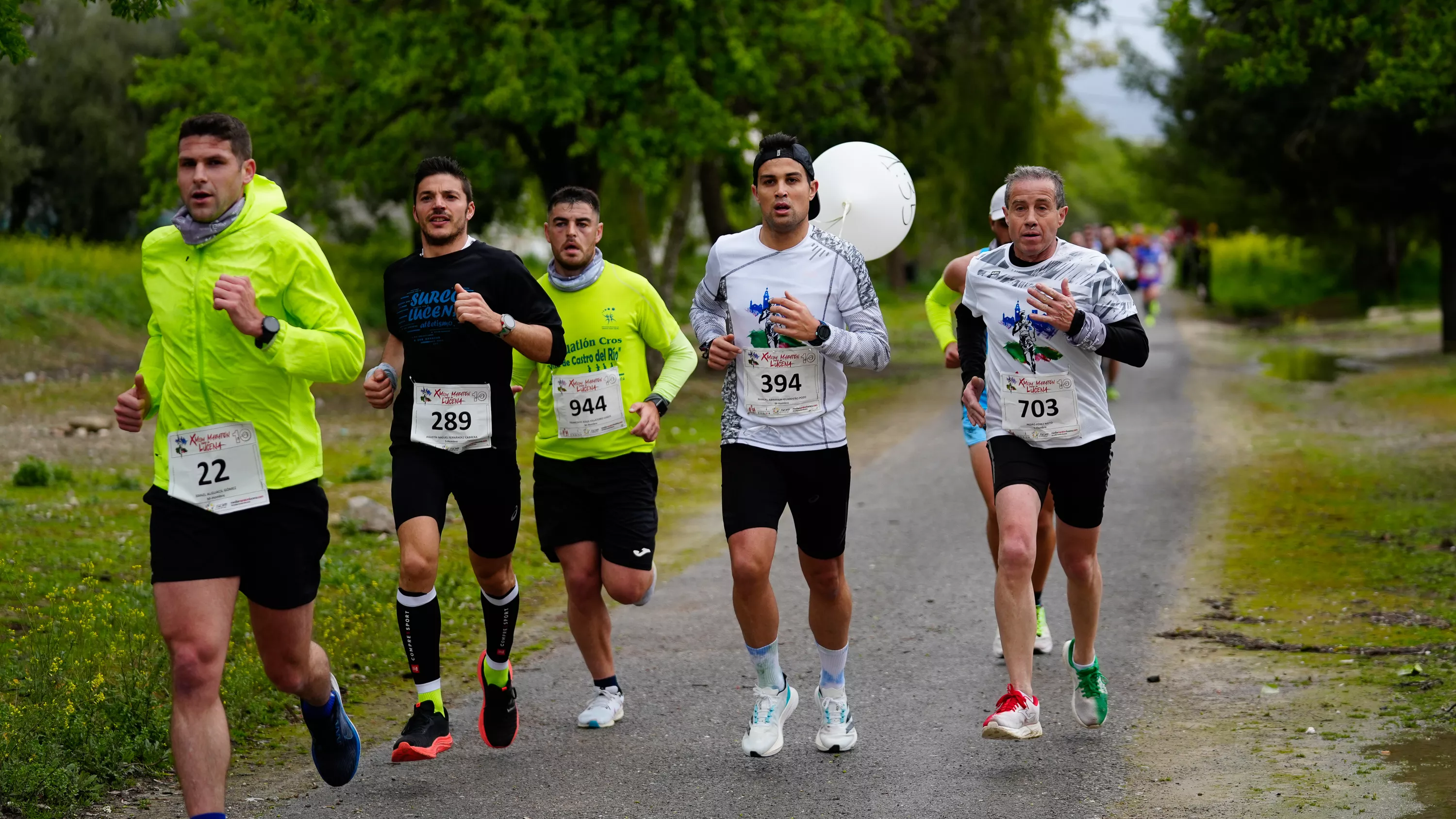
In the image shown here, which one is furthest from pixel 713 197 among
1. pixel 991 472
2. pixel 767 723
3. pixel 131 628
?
pixel 767 723

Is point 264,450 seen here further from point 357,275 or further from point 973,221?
point 357,275

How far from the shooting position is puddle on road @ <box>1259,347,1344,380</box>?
81.9 feet

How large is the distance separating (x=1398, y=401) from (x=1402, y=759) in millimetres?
15909

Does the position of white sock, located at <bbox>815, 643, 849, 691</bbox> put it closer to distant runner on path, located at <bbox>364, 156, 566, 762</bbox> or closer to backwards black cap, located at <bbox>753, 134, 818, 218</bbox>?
distant runner on path, located at <bbox>364, 156, 566, 762</bbox>

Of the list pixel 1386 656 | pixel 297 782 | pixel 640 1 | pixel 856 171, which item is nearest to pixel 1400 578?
pixel 1386 656

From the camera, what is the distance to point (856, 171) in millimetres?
7496

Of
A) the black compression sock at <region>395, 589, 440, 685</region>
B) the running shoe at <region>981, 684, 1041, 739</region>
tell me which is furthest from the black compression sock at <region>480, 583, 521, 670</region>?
the running shoe at <region>981, 684, 1041, 739</region>

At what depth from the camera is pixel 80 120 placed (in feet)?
100

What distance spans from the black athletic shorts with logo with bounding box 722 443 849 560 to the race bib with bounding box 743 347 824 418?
0.15 m

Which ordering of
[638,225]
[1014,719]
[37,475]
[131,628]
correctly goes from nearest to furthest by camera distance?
[1014,719] → [131,628] → [37,475] → [638,225]

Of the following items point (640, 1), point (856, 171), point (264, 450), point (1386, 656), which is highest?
point (640, 1)

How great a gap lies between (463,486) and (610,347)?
0.81 metres

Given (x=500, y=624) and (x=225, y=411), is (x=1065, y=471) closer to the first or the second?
(x=500, y=624)

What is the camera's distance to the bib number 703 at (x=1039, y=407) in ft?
20.2
